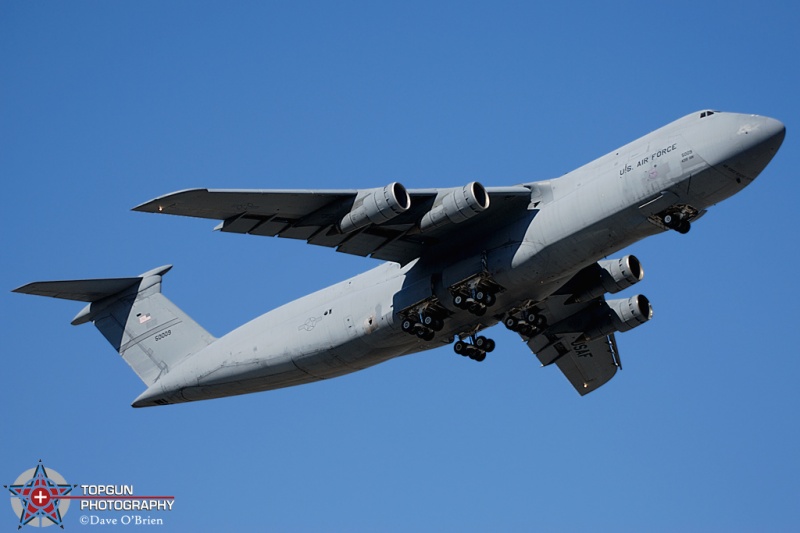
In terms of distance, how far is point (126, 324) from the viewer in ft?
83.4

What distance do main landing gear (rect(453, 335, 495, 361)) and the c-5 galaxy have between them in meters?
0.03

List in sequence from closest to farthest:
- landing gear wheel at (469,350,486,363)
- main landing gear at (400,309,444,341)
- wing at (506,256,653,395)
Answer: main landing gear at (400,309,444,341) < wing at (506,256,653,395) < landing gear wheel at (469,350,486,363)

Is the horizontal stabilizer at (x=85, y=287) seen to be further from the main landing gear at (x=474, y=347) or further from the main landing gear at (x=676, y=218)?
the main landing gear at (x=676, y=218)

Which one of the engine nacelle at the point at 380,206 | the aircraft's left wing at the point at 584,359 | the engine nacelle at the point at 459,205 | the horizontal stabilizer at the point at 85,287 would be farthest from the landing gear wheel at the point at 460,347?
the horizontal stabilizer at the point at 85,287

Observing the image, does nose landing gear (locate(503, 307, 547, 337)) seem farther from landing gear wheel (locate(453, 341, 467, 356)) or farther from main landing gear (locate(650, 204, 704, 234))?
main landing gear (locate(650, 204, 704, 234))

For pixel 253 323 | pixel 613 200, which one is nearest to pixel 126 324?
pixel 253 323

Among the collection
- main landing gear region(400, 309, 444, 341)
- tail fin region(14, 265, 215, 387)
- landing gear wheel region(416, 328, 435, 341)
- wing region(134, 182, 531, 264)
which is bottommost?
landing gear wheel region(416, 328, 435, 341)

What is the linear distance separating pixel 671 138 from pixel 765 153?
1496 mm

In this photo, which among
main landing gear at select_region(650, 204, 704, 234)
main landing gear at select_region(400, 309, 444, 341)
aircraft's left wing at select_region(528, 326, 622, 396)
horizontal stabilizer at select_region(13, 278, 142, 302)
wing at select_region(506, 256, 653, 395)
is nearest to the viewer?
main landing gear at select_region(650, 204, 704, 234)

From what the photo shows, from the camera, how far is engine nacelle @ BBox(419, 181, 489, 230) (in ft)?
62.9

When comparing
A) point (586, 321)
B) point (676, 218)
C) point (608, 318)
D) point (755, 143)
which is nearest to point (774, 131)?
point (755, 143)

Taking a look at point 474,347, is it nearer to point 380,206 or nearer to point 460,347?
point 460,347

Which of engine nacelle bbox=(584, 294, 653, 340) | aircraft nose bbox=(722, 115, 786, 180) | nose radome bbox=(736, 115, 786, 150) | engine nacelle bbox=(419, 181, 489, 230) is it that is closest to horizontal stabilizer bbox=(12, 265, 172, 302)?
engine nacelle bbox=(419, 181, 489, 230)

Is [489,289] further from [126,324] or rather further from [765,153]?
[126,324]
